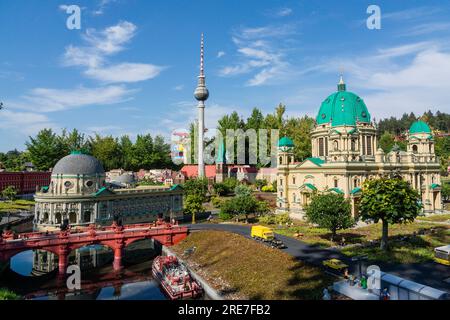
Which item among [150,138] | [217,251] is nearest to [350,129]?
[217,251]

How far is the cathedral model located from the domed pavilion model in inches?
984

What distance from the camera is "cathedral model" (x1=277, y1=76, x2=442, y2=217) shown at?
2041 inches

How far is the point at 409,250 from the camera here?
33.3 m

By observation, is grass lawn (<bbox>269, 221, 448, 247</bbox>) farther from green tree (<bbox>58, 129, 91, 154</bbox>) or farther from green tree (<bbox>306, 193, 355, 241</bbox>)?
green tree (<bbox>58, 129, 91, 154</bbox>)

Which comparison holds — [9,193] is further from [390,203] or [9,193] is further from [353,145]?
[390,203]

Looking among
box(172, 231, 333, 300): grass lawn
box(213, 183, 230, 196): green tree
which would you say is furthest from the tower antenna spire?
box(172, 231, 333, 300): grass lawn

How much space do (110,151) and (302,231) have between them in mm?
76952

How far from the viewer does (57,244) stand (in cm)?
3578

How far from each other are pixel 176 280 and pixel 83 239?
14205mm

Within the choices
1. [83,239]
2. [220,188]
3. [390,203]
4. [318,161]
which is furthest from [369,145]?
[83,239]

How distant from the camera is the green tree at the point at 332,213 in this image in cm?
3703

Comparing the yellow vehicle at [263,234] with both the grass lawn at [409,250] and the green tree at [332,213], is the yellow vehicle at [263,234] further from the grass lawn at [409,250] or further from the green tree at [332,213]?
the grass lawn at [409,250]
